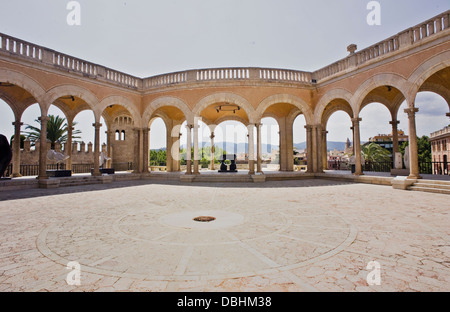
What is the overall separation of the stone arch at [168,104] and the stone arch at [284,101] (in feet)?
15.6

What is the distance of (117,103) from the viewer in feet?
51.9

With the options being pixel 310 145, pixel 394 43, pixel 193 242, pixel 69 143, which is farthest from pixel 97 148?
pixel 394 43

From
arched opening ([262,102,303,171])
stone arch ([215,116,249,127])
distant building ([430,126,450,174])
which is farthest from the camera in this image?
distant building ([430,126,450,174])

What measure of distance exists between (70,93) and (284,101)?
1339cm

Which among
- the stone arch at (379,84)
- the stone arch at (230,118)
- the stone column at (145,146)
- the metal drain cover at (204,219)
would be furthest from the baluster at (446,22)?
the stone column at (145,146)

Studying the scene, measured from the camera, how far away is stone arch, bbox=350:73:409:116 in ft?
35.8

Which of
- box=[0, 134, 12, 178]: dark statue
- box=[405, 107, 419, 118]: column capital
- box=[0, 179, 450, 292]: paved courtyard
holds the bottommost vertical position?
box=[0, 179, 450, 292]: paved courtyard

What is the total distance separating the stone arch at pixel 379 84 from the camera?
10.9m

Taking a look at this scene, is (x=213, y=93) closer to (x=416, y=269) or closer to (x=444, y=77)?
(x=444, y=77)

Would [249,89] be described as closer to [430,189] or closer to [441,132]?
[430,189]

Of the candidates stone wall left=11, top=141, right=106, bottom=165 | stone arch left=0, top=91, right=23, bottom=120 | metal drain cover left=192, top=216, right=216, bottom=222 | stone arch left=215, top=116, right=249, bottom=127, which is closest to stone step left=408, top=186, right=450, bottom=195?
metal drain cover left=192, top=216, right=216, bottom=222

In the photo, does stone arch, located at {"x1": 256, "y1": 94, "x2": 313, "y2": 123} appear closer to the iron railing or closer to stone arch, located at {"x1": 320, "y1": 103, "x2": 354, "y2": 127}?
stone arch, located at {"x1": 320, "y1": 103, "x2": 354, "y2": 127}

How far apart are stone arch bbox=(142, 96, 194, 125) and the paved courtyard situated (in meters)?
10.4

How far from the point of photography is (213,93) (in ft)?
50.5
